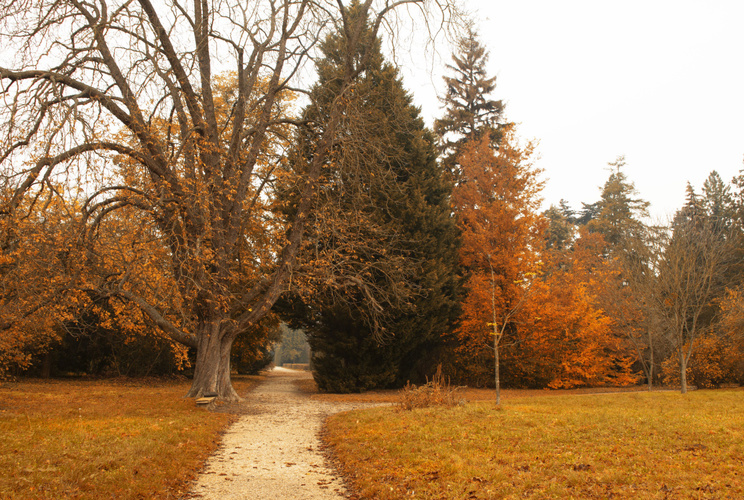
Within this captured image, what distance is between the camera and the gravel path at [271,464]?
17.1 feet

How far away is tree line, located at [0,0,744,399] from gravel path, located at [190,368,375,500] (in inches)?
115

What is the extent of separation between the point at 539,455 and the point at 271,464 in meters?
3.67

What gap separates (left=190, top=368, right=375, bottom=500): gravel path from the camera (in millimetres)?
5203

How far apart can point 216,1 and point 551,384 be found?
1839 centimetres

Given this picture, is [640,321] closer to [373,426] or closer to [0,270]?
[373,426]

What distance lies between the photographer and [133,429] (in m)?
7.48

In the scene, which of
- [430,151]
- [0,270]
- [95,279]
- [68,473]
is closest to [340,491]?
[68,473]

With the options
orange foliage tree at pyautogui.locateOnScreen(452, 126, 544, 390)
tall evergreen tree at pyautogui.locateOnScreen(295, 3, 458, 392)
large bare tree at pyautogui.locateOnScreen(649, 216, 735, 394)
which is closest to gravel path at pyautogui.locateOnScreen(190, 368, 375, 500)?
tall evergreen tree at pyautogui.locateOnScreen(295, 3, 458, 392)

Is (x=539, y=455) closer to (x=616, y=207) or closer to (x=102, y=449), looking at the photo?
(x=102, y=449)

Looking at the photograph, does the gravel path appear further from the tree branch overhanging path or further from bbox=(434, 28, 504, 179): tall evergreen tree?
bbox=(434, 28, 504, 179): tall evergreen tree

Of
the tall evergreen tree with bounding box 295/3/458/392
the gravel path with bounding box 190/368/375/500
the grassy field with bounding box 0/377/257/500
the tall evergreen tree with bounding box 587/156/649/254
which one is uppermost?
the tall evergreen tree with bounding box 587/156/649/254

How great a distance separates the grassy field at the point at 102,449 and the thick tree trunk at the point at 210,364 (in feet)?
4.40

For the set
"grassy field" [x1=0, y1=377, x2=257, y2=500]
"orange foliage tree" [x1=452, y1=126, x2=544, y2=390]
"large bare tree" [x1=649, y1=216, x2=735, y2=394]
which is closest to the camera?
"grassy field" [x1=0, y1=377, x2=257, y2=500]

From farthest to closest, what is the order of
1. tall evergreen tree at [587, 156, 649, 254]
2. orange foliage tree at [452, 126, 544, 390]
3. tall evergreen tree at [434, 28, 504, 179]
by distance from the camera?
tall evergreen tree at [587, 156, 649, 254], tall evergreen tree at [434, 28, 504, 179], orange foliage tree at [452, 126, 544, 390]
